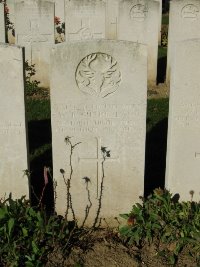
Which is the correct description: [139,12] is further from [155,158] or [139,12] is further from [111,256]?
[111,256]

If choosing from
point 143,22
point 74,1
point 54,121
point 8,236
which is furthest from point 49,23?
point 8,236

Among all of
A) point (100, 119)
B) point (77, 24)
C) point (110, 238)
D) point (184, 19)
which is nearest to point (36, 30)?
point (77, 24)

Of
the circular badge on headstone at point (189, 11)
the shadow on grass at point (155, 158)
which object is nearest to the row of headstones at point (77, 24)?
the circular badge on headstone at point (189, 11)

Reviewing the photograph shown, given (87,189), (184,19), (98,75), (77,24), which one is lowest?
(87,189)

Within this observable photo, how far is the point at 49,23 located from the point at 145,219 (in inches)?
244

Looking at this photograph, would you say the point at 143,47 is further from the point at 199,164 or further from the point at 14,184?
the point at 14,184

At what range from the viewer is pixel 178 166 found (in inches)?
194

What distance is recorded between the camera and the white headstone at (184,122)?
454 centimetres

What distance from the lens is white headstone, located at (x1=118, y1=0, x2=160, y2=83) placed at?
9.96m

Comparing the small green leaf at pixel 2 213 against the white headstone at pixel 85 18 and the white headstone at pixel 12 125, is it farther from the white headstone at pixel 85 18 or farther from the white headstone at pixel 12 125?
the white headstone at pixel 85 18

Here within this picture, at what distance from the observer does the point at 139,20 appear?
1005 cm

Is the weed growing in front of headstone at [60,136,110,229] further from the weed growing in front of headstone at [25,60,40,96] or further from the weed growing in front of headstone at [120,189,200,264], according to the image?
the weed growing in front of headstone at [25,60,40,96]

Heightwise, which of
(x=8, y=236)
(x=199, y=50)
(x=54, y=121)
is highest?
(x=199, y=50)

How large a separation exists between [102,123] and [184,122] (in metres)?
0.81
